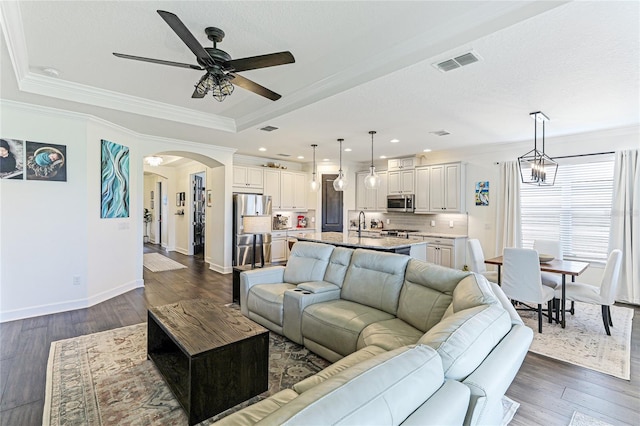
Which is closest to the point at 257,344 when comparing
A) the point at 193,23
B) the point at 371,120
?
the point at 193,23

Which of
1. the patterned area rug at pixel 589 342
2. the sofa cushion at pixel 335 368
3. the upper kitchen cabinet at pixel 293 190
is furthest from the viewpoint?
the upper kitchen cabinet at pixel 293 190

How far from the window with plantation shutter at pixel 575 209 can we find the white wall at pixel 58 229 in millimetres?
7216

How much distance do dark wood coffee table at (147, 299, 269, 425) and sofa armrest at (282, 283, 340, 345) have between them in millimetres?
612

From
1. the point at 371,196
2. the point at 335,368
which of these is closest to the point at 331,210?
the point at 371,196

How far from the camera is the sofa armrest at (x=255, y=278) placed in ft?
12.1

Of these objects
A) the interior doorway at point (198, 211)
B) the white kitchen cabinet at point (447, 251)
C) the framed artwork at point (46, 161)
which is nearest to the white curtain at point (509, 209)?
the white kitchen cabinet at point (447, 251)

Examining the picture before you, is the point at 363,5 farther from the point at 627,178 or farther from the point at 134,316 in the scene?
the point at 627,178

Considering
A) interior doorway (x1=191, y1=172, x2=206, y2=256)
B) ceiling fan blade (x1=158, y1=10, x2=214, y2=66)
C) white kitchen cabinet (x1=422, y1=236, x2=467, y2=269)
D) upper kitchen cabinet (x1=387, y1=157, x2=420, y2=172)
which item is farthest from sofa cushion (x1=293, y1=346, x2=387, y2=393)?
interior doorway (x1=191, y1=172, x2=206, y2=256)

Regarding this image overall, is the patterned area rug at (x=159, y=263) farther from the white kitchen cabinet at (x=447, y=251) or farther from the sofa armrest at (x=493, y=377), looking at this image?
the sofa armrest at (x=493, y=377)

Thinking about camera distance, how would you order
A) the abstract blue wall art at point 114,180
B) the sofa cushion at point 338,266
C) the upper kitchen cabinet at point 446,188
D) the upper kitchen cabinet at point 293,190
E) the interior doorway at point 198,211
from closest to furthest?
the sofa cushion at point 338,266 → the abstract blue wall art at point 114,180 → the upper kitchen cabinet at point 446,188 → the upper kitchen cabinet at point 293,190 → the interior doorway at point 198,211

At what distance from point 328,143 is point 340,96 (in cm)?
242

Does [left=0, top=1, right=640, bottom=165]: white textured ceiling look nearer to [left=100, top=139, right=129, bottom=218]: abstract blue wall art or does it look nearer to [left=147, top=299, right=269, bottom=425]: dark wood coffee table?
[left=100, top=139, right=129, bottom=218]: abstract blue wall art

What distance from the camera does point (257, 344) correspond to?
2258mm

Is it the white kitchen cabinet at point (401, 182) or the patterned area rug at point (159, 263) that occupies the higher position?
the white kitchen cabinet at point (401, 182)
